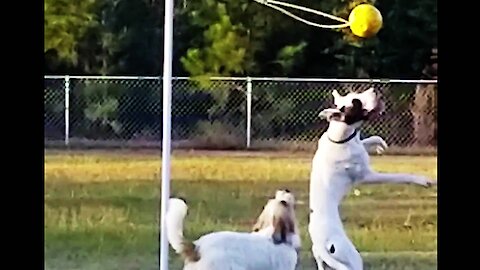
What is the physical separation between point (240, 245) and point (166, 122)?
256 mm

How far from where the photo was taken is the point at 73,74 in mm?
1451

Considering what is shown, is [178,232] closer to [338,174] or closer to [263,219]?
[263,219]

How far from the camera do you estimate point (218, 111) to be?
1507 mm

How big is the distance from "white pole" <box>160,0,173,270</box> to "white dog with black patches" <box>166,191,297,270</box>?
0.01 metres

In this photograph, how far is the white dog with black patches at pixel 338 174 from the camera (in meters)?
1.44

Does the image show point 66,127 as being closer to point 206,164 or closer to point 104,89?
point 104,89

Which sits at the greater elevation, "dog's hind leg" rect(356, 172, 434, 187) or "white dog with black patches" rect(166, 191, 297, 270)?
"dog's hind leg" rect(356, 172, 434, 187)

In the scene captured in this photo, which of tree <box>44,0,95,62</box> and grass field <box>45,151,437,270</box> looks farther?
grass field <box>45,151,437,270</box>

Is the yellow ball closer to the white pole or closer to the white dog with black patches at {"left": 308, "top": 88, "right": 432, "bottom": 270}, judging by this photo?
the white dog with black patches at {"left": 308, "top": 88, "right": 432, "bottom": 270}

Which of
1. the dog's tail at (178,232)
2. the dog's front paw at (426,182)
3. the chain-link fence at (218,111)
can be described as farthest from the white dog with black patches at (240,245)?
the dog's front paw at (426,182)

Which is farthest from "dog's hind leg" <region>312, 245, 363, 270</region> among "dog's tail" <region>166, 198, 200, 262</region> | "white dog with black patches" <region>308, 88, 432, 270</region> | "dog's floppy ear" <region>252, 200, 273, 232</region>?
"dog's tail" <region>166, 198, 200, 262</region>

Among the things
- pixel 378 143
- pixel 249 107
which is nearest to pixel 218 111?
pixel 249 107

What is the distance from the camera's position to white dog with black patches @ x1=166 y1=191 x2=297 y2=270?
139cm
